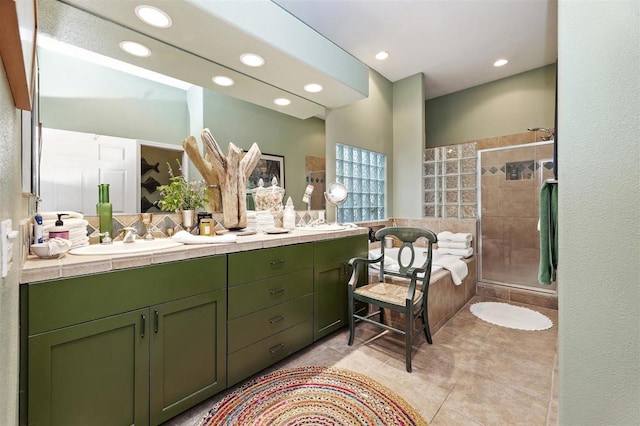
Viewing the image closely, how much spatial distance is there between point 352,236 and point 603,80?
179 cm

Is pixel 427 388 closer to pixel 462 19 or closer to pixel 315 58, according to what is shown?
pixel 315 58

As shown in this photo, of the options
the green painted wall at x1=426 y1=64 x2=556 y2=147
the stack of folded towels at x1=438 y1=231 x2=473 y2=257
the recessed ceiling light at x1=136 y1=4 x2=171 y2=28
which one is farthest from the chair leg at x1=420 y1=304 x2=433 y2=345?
the green painted wall at x1=426 y1=64 x2=556 y2=147

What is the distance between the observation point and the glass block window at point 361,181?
10.3 ft

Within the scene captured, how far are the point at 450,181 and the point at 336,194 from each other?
1744 mm

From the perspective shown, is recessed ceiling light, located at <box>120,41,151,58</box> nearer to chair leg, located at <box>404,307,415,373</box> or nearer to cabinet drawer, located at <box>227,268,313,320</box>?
cabinet drawer, located at <box>227,268,313,320</box>

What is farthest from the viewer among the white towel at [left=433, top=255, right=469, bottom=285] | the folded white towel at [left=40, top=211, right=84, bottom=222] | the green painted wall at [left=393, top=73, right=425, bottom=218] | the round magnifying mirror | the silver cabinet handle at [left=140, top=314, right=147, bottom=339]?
the green painted wall at [left=393, top=73, right=425, bottom=218]

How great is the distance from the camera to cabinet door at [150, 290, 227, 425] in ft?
4.17

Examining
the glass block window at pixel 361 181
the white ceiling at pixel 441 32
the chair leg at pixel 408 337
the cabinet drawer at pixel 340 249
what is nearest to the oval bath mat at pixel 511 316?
the chair leg at pixel 408 337

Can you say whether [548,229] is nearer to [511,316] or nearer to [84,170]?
[511,316]

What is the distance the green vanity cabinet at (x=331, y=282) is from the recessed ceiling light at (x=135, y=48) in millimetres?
1680

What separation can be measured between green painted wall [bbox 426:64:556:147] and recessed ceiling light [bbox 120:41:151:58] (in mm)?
3919

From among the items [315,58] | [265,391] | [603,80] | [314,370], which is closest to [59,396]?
[265,391]

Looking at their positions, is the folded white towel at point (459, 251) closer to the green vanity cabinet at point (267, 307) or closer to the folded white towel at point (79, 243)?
the green vanity cabinet at point (267, 307)

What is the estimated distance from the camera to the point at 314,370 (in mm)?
1806
